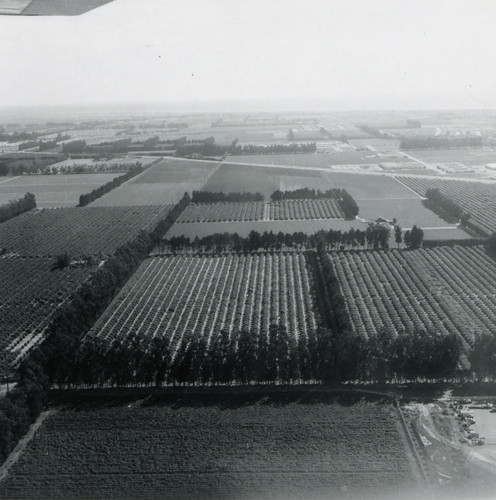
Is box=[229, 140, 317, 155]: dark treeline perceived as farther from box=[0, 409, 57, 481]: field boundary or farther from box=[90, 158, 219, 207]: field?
box=[0, 409, 57, 481]: field boundary

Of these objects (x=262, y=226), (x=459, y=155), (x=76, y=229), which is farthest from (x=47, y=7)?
(x=459, y=155)

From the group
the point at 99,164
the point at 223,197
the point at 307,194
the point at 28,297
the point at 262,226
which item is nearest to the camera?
the point at 28,297

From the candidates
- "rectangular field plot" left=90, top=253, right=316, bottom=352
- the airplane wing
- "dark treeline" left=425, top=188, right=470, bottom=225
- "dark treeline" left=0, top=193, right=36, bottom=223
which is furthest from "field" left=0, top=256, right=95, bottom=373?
"dark treeline" left=425, top=188, right=470, bottom=225

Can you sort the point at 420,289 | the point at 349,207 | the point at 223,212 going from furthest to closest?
1. the point at 223,212
2. the point at 349,207
3. the point at 420,289

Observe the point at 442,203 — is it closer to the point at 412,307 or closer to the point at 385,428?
the point at 412,307

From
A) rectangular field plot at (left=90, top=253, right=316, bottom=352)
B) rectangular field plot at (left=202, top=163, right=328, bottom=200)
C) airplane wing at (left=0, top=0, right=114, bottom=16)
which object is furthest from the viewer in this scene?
rectangular field plot at (left=202, top=163, right=328, bottom=200)

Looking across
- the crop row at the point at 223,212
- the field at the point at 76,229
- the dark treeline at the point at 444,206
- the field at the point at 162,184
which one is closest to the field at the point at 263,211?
the crop row at the point at 223,212

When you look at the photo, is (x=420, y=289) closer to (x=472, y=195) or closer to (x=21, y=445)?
Result: (x=21, y=445)
